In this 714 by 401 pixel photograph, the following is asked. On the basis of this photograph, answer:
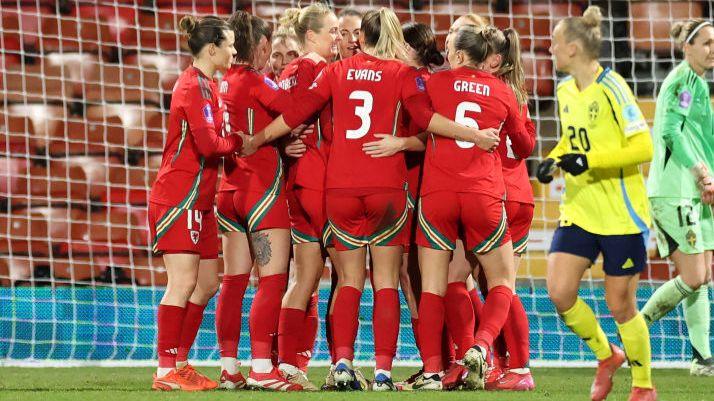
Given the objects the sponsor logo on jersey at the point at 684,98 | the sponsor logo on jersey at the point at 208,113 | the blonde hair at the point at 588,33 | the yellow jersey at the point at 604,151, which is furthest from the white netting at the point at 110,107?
the blonde hair at the point at 588,33

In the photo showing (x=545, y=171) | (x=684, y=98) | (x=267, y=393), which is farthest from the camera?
(x=684, y=98)

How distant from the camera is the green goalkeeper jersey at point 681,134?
20.6 ft

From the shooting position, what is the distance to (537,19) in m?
11.1

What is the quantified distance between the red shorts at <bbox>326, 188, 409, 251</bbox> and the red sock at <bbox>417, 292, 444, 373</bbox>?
0.98ft

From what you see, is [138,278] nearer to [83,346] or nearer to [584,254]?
[83,346]

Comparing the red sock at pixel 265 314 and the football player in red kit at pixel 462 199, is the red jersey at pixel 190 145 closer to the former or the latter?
the red sock at pixel 265 314

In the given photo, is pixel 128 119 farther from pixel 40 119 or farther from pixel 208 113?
pixel 208 113

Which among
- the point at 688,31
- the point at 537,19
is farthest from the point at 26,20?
the point at 688,31

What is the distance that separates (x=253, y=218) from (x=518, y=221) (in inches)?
52.3

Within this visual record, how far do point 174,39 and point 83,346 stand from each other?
379 cm

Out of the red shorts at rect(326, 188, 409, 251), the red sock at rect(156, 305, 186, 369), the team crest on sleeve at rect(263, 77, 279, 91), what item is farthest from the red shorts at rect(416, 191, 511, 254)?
the red sock at rect(156, 305, 186, 369)

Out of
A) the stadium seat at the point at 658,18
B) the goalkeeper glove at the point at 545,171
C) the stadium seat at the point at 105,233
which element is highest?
the stadium seat at the point at 658,18

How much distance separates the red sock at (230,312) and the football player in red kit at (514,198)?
1195 mm

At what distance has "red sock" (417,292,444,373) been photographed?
17.3ft
